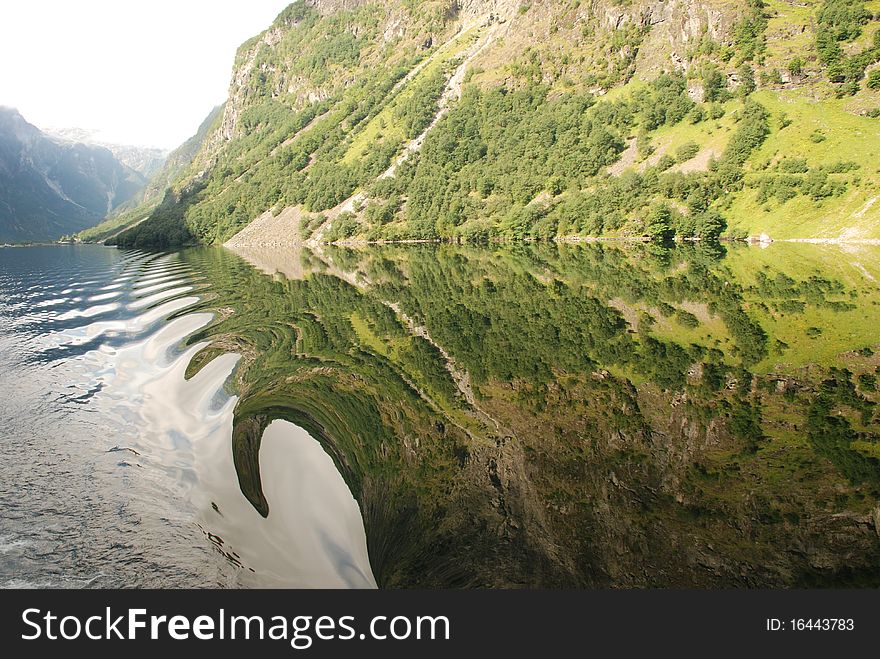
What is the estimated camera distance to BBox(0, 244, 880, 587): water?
24.1ft

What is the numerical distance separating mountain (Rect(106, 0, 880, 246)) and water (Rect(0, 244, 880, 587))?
76110mm

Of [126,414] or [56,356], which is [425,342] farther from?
[56,356]

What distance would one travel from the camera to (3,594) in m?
5.63

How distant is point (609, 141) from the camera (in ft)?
395

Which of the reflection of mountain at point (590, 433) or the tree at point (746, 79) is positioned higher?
the tree at point (746, 79)

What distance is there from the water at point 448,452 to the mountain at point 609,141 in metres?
76.1

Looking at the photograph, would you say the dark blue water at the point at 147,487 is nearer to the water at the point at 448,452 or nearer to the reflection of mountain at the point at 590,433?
the water at the point at 448,452

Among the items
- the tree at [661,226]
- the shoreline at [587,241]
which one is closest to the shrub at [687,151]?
the tree at [661,226]

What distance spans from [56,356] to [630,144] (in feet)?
419

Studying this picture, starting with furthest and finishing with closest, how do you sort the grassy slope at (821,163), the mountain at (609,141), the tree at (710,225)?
the mountain at (609,141)
the tree at (710,225)
the grassy slope at (821,163)

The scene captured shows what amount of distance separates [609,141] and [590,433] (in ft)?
413

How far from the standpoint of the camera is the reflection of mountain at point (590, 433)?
7.49m

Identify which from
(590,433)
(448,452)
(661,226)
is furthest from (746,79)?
(448,452)

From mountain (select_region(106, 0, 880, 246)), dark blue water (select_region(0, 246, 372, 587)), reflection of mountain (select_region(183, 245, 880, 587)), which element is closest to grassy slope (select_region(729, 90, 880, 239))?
mountain (select_region(106, 0, 880, 246))
